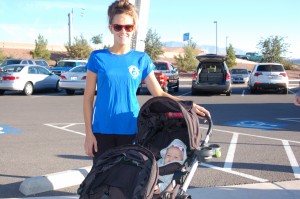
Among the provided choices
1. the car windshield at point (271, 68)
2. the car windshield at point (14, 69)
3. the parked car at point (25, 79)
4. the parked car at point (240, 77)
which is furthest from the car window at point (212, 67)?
the parked car at point (240, 77)

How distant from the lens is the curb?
18.4ft

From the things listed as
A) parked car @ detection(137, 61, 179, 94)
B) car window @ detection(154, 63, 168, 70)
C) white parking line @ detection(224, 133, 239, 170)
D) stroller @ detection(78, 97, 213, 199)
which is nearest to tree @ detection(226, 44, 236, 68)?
parked car @ detection(137, 61, 179, 94)

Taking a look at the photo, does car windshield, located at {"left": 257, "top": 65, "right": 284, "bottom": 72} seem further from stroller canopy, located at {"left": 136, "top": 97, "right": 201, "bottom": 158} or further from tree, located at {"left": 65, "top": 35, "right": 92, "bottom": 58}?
tree, located at {"left": 65, "top": 35, "right": 92, "bottom": 58}

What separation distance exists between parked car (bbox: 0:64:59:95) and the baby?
1725cm

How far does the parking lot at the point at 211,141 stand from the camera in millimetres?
6527

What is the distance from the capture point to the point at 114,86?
3773 mm

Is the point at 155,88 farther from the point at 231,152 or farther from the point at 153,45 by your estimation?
the point at 153,45

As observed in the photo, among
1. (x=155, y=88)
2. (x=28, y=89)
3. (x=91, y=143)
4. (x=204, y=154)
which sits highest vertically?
(x=155, y=88)

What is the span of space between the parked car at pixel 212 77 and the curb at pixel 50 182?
48.3ft

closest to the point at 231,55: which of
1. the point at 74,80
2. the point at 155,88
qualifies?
the point at 74,80

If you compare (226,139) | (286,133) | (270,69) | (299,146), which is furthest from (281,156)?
(270,69)

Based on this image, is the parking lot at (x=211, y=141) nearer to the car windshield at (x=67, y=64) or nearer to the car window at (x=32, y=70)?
the car window at (x=32, y=70)

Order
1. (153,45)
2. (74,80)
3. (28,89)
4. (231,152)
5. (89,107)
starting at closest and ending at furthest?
1. (89,107)
2. (231,152)
3. (74,80)
4. (28,89)
5. (153,45)

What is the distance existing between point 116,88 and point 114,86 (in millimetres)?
25
